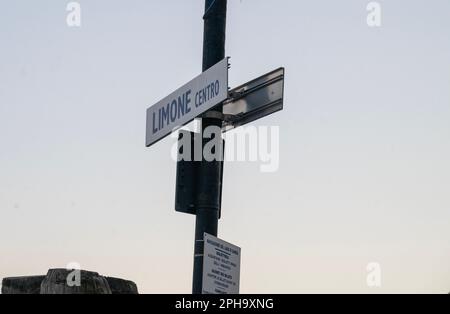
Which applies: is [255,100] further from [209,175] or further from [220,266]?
[220,266]

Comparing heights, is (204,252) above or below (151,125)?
below

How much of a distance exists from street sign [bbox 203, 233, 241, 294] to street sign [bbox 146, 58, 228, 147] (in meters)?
1.30

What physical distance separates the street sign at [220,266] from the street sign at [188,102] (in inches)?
51.2

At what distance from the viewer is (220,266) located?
10820 mm

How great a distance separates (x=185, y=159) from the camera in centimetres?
1149

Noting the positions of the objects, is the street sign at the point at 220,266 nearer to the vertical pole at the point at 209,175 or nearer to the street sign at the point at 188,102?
the vertical pole at the point at 209,175

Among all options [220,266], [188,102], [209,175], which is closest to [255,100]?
[188,102]

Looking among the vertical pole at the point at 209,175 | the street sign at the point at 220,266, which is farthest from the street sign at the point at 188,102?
the street sign at the point at 220,266

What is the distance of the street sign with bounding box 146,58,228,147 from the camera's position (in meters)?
11.1

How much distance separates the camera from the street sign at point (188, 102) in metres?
11.1
